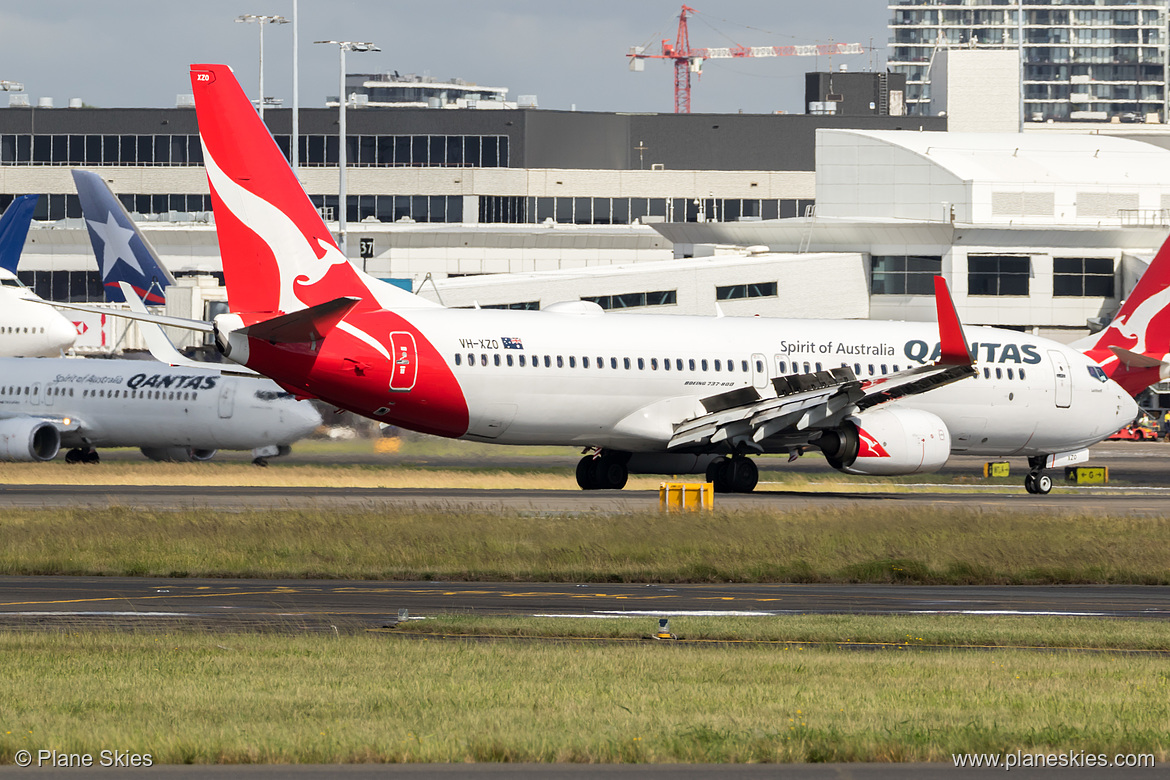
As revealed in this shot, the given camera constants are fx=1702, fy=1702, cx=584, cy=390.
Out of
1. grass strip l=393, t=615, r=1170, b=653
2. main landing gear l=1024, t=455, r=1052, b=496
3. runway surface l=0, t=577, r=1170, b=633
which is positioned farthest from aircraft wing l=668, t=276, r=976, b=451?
grass strip l=393, t=615, r=1170, b=653

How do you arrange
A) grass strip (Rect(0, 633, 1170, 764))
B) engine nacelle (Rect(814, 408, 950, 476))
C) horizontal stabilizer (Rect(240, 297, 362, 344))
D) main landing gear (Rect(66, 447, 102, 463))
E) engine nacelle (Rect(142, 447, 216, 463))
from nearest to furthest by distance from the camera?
grass strip (Rect(0, 633, 1170, 764))
horizontal stabilizer (Rect(240, 297, 362, 344))
engine nacelle (Rect(814, 408, 950, 476))
engine nacelle (Rect(142, 447, 216, 463))
main landing gear (Rect(66, 447, 102, 463))

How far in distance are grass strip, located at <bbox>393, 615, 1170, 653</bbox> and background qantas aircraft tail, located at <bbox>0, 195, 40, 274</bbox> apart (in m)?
55.9

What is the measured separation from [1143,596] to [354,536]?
12552 millimetres

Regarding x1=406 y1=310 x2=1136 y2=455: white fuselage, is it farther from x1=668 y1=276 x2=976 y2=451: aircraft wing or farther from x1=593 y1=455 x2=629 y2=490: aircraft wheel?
x1=593 y1=455 x2=629 y2=490: aircraft wheel

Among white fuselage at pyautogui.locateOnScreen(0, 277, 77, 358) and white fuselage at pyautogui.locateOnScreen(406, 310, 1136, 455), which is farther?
white fuselage at pyautogui.locateOnScreen(0, 277, 77, 358)

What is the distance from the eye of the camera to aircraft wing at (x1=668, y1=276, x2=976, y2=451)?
3806 centimetres

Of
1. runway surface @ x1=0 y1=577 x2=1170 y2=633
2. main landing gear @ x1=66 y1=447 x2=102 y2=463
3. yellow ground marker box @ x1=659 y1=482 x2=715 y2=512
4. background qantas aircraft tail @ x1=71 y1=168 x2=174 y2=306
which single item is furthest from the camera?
background qantas aircraft tail @ x1=71 y1=168 x2=174 y2=306

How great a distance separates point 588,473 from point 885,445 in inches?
296

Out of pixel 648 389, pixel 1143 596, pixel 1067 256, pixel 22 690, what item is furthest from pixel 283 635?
pixel 1067 256

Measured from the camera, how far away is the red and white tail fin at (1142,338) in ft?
156

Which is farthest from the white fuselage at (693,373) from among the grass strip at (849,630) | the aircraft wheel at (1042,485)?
the grass strip at (849,630)

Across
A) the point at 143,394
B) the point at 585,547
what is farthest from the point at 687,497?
the point at 143,394

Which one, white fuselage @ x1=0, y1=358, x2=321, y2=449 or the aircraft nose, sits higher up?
the aircraft nose

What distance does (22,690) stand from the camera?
13992 millimetres
